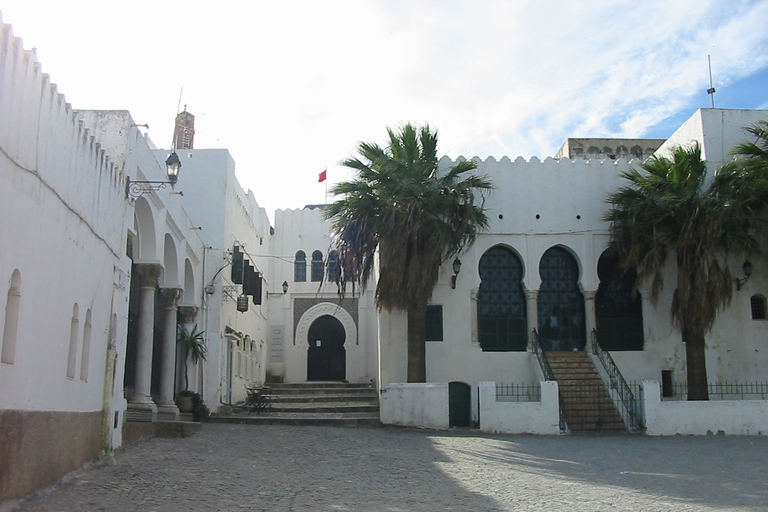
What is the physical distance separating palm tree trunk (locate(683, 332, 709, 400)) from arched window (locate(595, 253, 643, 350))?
159cm

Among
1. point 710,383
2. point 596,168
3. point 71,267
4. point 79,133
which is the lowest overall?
point 710,383

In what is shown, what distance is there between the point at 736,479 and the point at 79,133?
9.46 metres

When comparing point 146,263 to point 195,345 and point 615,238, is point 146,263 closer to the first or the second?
point 195,345

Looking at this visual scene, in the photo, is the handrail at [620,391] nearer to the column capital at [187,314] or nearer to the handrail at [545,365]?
the handrail at [545,365]

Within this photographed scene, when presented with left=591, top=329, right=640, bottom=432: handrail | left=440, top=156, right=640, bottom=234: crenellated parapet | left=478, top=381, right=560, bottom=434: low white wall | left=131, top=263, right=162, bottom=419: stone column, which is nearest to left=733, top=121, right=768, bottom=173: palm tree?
left=440, top=156, right=640, bottom=234: crenellated parapet

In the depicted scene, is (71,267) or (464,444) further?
(464,444)

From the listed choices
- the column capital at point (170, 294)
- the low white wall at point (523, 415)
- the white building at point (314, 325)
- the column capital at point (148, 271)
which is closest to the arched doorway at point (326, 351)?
the white building at point (314, 325)

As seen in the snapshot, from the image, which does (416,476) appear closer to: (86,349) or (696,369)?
(86,349)

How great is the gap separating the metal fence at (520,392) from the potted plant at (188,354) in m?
7.32

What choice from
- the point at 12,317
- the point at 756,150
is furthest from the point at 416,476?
the point at 756,150

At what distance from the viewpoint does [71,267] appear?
8.97 metres

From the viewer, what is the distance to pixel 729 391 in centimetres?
1900

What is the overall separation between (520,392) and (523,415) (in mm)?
2482

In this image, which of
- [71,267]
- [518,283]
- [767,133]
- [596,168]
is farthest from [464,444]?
[767,133]
